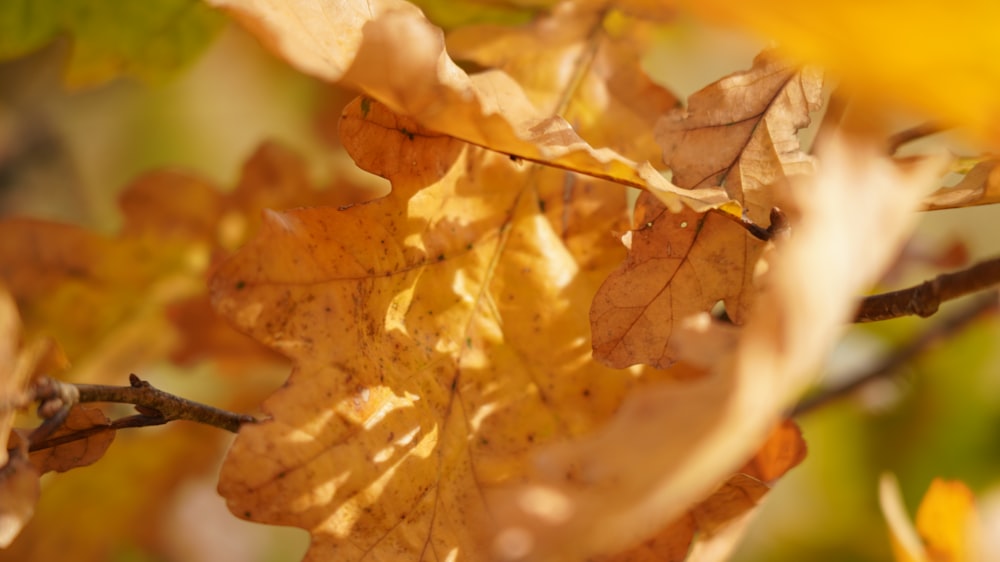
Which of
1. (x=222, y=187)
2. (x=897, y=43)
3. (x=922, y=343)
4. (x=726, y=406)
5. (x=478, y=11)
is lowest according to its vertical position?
(x=222, y=187)

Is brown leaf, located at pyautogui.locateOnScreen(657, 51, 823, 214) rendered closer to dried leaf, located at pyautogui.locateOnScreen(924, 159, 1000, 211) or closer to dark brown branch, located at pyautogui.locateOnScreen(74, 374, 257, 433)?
dried leaf, located at pyautogui.locateOnScreen(924, 159, 1000, 211)

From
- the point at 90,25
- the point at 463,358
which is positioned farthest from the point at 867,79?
the point at 90,25

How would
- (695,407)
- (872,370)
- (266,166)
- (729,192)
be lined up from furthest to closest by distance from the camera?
(872,370)
(266,166)
(729,192)
(695,407)

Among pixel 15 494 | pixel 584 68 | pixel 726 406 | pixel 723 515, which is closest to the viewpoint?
pixel 726 406

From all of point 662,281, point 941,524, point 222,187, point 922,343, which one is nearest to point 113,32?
point 662,281

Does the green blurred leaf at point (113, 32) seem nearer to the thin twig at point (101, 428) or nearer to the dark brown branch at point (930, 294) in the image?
the thin twig at point (101, 428)

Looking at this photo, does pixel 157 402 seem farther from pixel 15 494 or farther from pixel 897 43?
pixel 897 43

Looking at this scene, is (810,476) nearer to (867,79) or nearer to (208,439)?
(208,439)
